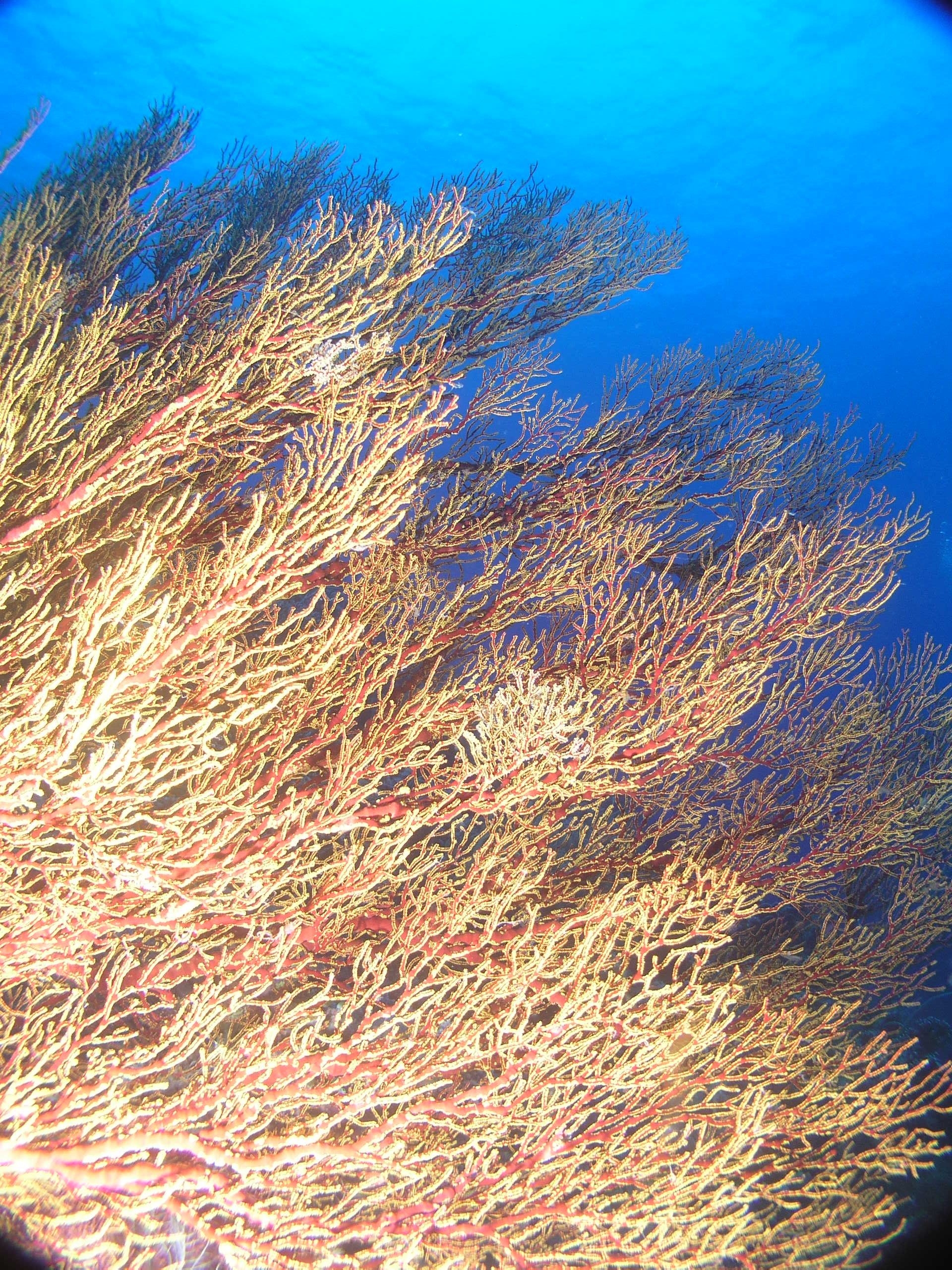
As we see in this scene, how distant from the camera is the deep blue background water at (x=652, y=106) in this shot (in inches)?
814

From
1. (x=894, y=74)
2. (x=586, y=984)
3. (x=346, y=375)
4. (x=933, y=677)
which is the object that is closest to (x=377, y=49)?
(x=894, y=74)

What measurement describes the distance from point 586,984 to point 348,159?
141 feet

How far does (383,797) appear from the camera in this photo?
3893 mm

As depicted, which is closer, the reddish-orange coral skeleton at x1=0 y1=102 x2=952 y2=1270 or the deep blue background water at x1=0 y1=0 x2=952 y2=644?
the reddish-orange coral skeleton at x1=0 y1=102 x2=952 y2=1270

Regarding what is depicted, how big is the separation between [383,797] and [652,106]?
32655 mm

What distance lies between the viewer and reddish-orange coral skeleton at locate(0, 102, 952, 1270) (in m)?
2.14

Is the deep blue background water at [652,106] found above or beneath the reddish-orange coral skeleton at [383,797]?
above

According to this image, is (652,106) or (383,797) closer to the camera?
(383,797)

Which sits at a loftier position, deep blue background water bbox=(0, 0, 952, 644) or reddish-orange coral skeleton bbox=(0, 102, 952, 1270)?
deep blue background water bbox=(0, 0, 952, 644)

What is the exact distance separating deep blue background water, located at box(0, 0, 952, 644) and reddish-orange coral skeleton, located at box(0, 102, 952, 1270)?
2350 centimetres

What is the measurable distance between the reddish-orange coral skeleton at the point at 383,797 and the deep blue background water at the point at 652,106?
23.5m

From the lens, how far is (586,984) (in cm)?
274

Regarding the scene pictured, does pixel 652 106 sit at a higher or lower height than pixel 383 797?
higher

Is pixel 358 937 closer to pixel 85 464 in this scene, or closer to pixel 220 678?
pixel 220 678
